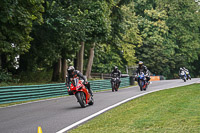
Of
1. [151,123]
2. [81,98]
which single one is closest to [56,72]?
[81,98]

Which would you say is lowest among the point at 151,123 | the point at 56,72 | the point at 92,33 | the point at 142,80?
the point at 151,123

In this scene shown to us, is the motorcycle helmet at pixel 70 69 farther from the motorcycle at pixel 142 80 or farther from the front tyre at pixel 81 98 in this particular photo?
the motorcycle at pixel 142 80

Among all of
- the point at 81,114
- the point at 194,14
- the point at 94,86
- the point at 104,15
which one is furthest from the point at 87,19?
the point at 194,14

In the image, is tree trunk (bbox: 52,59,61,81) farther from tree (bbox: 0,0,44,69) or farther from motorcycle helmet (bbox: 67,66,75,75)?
motorcycle helmet (bbox: 67,66,75,75)

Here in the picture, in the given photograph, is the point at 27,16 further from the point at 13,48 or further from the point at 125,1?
the point at 125,1

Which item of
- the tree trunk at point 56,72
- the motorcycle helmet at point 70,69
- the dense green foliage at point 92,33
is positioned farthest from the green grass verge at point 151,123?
the tree trunk at point 56,72

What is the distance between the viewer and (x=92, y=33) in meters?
27.4

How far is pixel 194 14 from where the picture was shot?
5681 centimetres

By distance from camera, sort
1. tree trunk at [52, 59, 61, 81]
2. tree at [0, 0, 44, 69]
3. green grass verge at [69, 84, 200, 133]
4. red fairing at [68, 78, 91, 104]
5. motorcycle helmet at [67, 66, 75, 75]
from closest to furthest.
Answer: green grass verge at [69, 84, 200, 133]
red fairing at [68, 78, 91, 104]
motorcycle helmet at [67, 66, 75, 75]
tree at [0, 0, 44, 69]
tree trunk at [52, 59, 61, 81]

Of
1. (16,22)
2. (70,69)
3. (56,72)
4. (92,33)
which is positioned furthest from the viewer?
(56,72)

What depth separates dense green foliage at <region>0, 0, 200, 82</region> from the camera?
794 inches

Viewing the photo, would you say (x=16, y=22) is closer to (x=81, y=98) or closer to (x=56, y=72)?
(x=81, y=98)

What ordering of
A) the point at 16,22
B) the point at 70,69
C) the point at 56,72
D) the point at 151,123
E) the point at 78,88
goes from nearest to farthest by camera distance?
the point at 151,123, the point at 78,88, the point at 70,69, the point at 16,22, the point at 56,72

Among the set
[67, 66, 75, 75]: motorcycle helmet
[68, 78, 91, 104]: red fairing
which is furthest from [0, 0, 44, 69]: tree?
[68, 78, 91, 104]: red fairing
